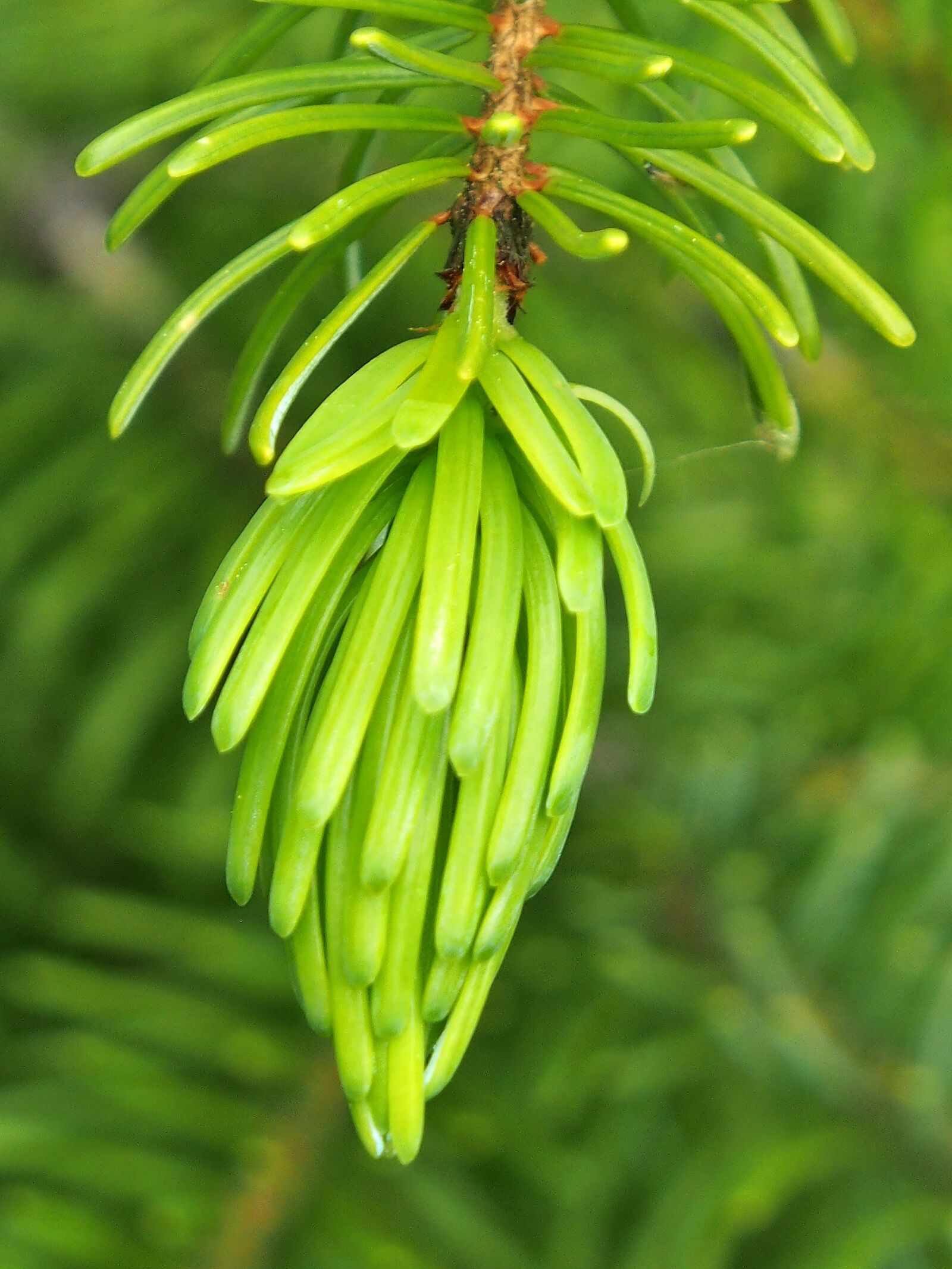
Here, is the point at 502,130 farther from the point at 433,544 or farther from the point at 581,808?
the point at 581,808

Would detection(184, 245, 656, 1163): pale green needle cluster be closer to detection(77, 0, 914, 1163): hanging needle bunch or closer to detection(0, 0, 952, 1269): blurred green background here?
detection(77, 0, 914, 1163): hanging needle bunch

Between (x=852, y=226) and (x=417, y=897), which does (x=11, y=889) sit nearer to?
(x=417, y=897)

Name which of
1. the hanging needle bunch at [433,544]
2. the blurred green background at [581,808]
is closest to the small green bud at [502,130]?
the hanging needle bunch at [433,544]

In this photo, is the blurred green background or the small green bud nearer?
the small green bud

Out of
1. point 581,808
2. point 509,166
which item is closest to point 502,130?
point 509,166

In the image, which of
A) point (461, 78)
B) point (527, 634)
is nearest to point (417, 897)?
point (527, 634)

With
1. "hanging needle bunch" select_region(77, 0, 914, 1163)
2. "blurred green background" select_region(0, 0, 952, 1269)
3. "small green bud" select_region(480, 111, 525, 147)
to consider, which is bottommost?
"blurred green background" select_region(0, 0, 952, 1269)

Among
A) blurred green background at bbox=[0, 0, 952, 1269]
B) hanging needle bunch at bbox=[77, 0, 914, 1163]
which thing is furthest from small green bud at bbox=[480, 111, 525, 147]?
blurred green background at bbox=[0, 0, 952, 1269]
